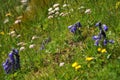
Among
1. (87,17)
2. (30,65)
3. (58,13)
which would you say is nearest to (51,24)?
(58,13)

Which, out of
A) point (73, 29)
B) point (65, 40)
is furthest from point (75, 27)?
point (65, 40)

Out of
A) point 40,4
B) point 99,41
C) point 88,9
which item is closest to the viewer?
point 99,41

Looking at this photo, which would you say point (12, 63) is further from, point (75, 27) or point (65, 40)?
point (75, 27)

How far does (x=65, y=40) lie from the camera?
20.7ft

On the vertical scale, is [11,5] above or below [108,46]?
below

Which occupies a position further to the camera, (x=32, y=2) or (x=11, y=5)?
(x=11, y=5)

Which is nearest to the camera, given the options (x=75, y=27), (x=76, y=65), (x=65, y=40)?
(x=76, y=65)

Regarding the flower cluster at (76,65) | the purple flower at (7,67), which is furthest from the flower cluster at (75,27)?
the purple flower at (7,67)

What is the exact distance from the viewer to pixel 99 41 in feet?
17.6

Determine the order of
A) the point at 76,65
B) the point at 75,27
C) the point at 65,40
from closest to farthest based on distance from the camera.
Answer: the point at 76,65
the point at 75,27
the point at 65,40

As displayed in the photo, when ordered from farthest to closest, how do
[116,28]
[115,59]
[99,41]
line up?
[116,28] < [99,41] < [115,59]

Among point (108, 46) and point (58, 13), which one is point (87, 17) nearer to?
point (58, 13)

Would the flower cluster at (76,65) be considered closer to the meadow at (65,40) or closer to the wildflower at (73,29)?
the meadow at (65,40)

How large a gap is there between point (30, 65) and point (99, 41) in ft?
4.52
